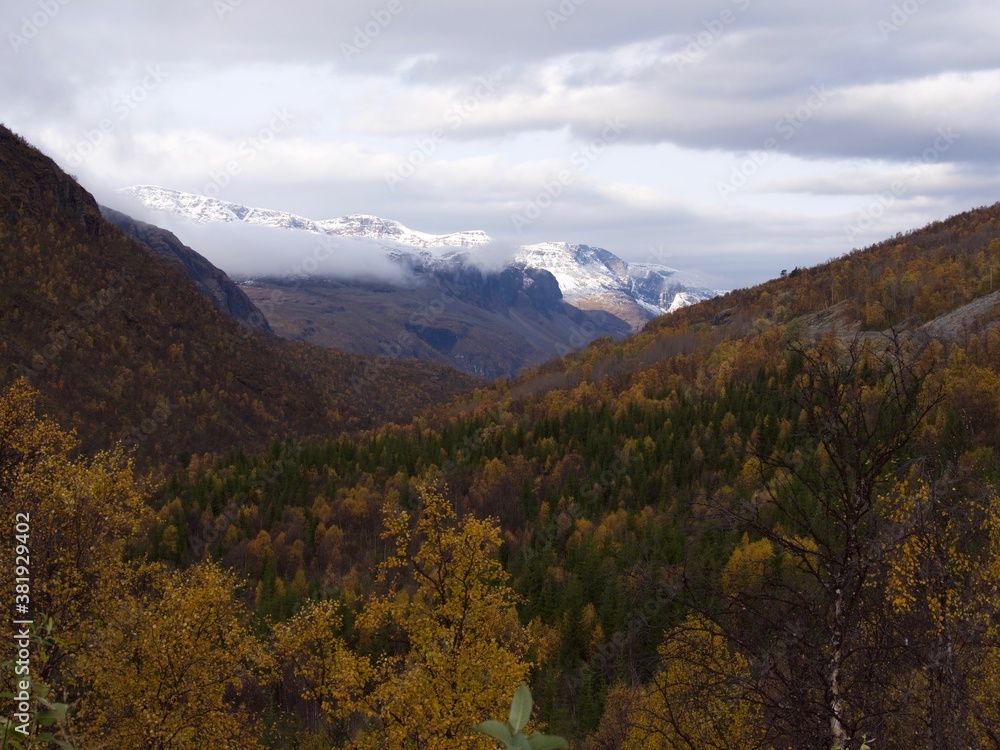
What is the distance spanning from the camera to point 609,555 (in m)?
89.5

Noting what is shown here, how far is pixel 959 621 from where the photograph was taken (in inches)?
696

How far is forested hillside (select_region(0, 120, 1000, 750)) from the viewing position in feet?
34.3

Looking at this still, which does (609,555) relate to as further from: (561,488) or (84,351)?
(84,351)

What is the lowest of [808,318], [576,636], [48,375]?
[576,636]

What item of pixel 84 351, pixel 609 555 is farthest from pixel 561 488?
pixel 84 351

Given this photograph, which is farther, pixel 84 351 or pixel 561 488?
pixel 84 351

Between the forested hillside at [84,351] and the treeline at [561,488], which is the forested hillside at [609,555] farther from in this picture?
the forested hillside at [84,351]

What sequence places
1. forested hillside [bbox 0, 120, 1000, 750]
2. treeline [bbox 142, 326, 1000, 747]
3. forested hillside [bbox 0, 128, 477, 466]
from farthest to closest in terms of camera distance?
forested hillside [bbox 0, 128, 477, 466] → treeline [bbox 142, 326, 1000, 747] → forested hillside [bbox 0, 120, 1000, 750]

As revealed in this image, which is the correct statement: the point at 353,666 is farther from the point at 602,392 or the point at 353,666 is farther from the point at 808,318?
→ the point at 808,318

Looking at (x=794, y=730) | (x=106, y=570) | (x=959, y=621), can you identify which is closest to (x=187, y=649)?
(x=106, y=570)

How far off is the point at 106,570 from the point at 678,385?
13504 cm

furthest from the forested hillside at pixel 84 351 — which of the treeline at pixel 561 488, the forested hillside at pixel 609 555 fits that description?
the treeline at pixel 561 488

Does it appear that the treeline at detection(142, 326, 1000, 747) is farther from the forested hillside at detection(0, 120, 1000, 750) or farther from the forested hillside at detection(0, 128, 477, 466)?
the forested hillside at detection(0, 128, 477, 466)

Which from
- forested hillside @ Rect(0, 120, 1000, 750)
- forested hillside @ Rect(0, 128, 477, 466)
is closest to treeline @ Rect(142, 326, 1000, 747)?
forested hillside @ Rect(0, 120, 1000, 750)
